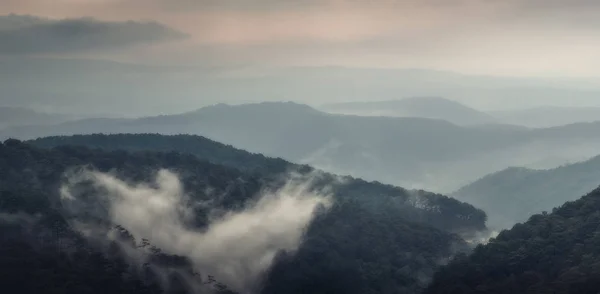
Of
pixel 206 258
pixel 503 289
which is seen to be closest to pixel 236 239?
pixel 206 258

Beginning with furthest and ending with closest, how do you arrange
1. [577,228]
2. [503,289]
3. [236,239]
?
1. [236,239]
2. [577,228]
3. [503,289]

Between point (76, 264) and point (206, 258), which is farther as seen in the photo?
point (206, 258)

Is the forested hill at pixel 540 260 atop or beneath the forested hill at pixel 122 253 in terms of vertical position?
beneath

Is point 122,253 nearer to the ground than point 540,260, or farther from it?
farther from it

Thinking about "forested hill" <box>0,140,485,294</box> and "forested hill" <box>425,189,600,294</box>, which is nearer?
"forested hill" <box>425,189,600,294</box>

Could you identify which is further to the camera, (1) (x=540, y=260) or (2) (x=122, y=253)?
(2) (x=122, y=253)

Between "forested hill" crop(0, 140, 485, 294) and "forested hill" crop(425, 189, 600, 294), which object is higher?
"forested hill" crop(0, 140, 485, 294)

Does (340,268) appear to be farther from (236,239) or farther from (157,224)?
(157,224)

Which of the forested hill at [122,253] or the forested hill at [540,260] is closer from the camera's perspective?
the forested hill at [540,260]
